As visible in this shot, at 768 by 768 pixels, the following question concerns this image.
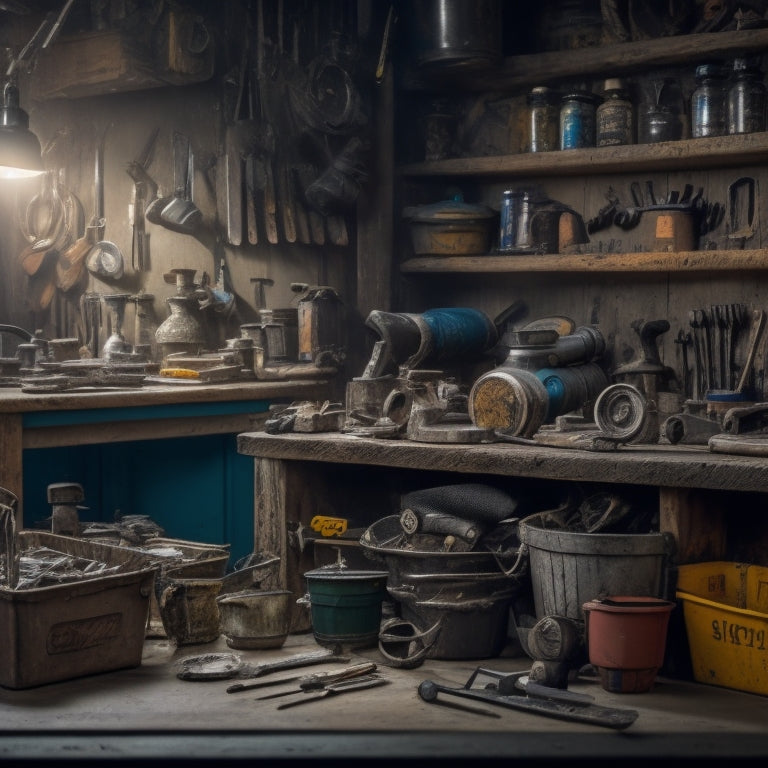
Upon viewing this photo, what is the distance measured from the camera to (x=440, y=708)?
A: 2920 millimetres

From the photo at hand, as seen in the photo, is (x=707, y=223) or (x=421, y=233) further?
(x=421, y=233)

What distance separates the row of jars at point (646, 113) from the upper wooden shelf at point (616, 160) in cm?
8

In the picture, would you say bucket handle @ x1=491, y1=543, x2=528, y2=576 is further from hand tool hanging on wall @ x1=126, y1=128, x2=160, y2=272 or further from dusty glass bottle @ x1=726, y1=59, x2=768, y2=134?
hand tool hanging on wall @ x1=126, y1=128, x2=160, y2=272

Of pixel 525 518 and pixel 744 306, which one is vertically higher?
pixel 744 306

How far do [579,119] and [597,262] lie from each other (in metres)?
0.60

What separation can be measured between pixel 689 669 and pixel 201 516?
2.30 m

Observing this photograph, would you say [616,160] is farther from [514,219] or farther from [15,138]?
[15,138]

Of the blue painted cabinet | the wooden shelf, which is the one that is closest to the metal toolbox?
the blue painted cabinet

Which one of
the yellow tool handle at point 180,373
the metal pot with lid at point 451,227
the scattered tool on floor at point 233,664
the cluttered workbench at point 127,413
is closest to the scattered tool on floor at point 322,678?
the scattered tool on floor at point 233,664

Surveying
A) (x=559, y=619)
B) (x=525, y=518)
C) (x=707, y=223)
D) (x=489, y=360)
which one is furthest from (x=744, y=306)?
(x=559, y=619)

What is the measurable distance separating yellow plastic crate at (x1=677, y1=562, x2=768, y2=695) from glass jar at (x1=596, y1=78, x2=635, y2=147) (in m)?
2.05

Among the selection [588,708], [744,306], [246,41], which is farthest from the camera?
[246,41]

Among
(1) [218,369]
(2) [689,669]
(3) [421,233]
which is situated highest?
(3) [421,233]

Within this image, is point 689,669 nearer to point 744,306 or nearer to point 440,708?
point 440,708
